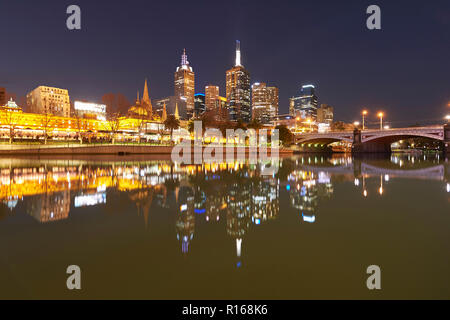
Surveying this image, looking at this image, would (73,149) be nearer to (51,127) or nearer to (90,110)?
(51,127)

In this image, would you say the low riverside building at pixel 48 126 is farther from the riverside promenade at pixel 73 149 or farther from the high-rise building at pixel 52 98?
the high-rise building at pixel 52 98

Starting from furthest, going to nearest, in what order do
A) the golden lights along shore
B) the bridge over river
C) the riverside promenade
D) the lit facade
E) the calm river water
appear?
the lit facade → the golden lights along shore → the bridge over river → the riverside promenade → the calm river water

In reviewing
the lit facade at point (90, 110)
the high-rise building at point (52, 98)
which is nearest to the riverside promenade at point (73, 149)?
the lit facade at point (90, 110)

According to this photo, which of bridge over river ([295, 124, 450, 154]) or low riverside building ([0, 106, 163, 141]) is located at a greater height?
low riverside building ([0, 106, 163, 141])

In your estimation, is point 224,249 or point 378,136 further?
point 378,136

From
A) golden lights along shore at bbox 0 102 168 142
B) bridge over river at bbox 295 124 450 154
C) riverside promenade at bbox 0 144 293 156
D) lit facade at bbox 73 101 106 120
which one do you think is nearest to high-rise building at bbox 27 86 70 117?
lit facade at bbox 73 101 106 120

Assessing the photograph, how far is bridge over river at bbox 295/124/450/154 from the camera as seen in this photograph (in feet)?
171

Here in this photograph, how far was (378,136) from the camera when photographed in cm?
6016

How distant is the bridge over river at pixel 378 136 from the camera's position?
2052 inches

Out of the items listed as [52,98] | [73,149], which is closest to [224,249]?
[73,149]

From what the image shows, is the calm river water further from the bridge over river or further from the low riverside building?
the bridge over river

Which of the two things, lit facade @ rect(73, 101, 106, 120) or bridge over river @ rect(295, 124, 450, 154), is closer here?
bridge over river @ rect(295, 124, 450, 154)
